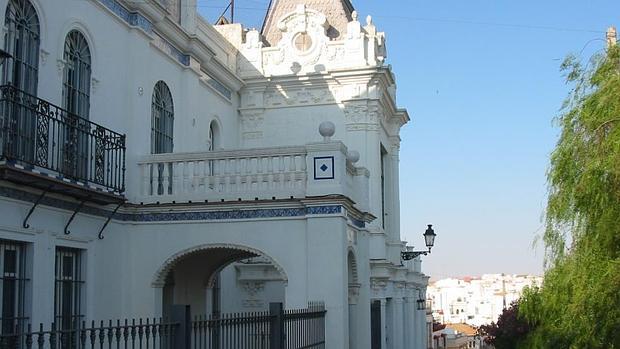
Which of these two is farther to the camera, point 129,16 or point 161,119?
point 161,119

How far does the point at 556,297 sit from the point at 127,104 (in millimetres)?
7821

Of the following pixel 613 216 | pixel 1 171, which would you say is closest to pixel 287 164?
pixel 1 171

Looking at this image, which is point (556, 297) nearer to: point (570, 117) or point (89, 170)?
point (570, 117)

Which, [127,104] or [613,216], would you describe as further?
[127,104]

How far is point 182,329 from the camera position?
8055 millimetres

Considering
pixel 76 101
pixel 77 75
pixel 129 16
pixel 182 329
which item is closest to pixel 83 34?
pixel 77 75

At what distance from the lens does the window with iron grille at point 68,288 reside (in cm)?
1196

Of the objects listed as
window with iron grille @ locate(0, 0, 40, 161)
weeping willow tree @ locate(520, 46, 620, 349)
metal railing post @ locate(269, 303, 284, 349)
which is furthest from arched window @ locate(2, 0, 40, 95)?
weeping willow tree @ locate(520, 46, 620, 349)

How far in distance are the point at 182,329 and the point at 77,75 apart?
20.1 ft

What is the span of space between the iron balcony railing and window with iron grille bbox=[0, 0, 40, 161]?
0.01 m

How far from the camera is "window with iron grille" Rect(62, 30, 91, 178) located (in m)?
11.7

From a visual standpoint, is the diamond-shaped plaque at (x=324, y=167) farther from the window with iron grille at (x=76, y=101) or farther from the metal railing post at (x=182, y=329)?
the metal railing post at (x=182, y=329)

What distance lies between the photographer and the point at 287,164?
42.1 ft

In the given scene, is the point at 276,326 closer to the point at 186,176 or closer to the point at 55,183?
the point at 55,183
